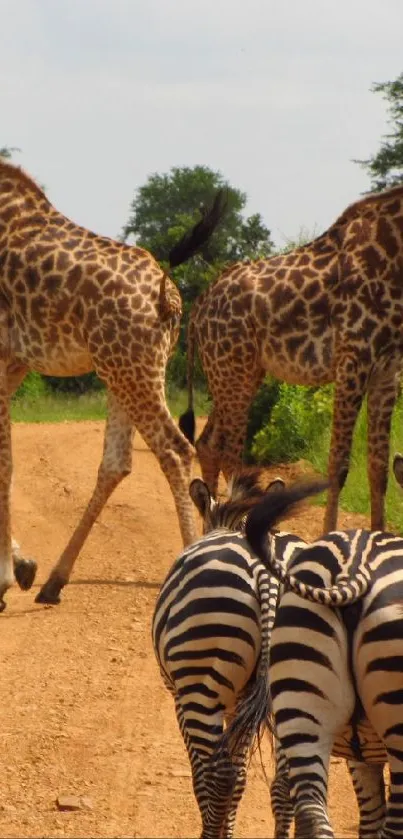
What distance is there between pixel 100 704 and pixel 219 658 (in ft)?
8.45

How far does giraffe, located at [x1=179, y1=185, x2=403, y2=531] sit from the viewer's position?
10.6m

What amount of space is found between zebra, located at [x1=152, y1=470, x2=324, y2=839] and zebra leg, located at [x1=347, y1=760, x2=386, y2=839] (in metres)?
0.37

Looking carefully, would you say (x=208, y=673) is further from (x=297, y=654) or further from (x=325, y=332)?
(x=325, y=332)

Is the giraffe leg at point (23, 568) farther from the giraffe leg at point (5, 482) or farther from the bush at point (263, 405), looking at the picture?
the bush at point (263, 405)

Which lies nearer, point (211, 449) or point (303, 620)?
point (303, 620)

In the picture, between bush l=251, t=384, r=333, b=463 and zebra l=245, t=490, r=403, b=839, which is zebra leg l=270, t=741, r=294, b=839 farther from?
bush l=251, t=384, r=333, b=463

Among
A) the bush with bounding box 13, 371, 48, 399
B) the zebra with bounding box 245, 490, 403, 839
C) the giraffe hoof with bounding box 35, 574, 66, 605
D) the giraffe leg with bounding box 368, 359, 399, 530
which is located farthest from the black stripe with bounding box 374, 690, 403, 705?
the bush with bounding box 13, 371, 48, 399

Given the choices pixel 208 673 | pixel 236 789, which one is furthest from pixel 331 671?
pixel 236 789

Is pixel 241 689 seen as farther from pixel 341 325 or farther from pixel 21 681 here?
pixel 341 325

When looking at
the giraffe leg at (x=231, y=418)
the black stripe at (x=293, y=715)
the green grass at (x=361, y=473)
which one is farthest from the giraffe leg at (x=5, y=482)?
the black stripe at (x=293, y=715)

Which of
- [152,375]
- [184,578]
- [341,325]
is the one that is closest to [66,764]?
[184,578]

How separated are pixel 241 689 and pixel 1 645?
148 inches

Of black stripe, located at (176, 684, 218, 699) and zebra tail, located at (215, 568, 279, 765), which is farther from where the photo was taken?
black stripe, located at (176, 684, 218, 699)

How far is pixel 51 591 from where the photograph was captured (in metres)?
9.92
